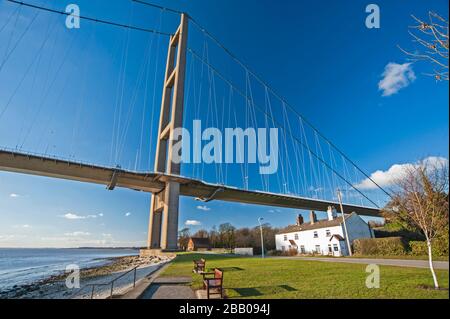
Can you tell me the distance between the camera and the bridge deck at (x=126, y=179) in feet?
97.3

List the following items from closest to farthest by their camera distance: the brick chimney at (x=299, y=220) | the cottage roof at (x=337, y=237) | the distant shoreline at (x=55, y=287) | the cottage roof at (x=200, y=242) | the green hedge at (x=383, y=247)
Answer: the distant shoreline at (x=55, y=287) < the green hedge at (x=383, y=247) < the cottage roof at (x=337, y=237) < the brick chimney at (x=299, y=220) < the cottage roof at (x=200, y=242)

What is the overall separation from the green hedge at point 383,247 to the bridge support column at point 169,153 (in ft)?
71.0

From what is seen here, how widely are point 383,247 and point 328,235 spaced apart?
14024 millimetres

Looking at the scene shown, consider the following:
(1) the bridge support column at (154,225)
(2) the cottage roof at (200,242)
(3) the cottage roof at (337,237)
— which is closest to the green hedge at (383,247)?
(3) the cottage roof at (337,237)

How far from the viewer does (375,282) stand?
24.2 feet

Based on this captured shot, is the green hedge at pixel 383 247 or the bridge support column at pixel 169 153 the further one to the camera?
the bridge support column at pixel 169 153

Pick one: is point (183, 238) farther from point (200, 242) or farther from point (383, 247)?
point (383, 247)

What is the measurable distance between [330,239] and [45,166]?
37.9m

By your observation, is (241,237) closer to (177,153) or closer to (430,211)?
(177,153)

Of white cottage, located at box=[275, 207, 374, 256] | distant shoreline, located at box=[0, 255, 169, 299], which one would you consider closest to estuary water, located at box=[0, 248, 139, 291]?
distant shoreline, located at box=[0, 255, 169, 299]

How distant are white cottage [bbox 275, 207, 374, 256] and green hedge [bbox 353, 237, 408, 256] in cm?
636

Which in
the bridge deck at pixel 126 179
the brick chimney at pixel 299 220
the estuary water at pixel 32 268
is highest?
the bridge deck at pixel 126 179

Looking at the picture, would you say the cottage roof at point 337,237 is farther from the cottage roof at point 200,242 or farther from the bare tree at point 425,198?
the cottage roof at point 200,242
